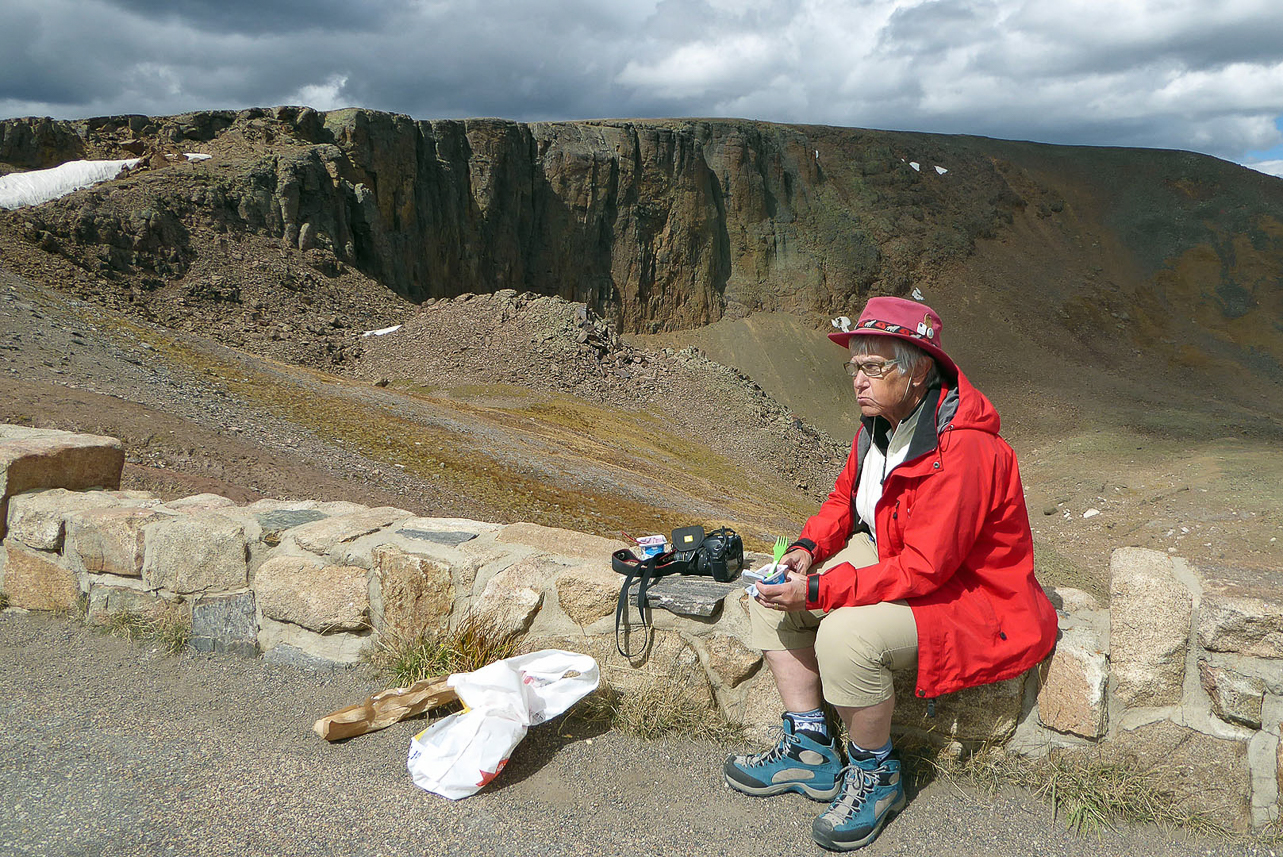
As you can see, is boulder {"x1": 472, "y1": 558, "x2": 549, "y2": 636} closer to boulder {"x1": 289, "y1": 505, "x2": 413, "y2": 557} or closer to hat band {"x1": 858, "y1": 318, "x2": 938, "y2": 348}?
boulder {"x1": 289, "y1": 505, "x2": 413, "y2": 557}

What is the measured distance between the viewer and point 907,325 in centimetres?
262

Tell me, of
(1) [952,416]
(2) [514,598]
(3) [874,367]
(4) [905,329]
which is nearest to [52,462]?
(2) [514,598]

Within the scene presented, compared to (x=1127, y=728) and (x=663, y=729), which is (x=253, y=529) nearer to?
(x=663, y=729)

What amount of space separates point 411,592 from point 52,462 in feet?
7.33

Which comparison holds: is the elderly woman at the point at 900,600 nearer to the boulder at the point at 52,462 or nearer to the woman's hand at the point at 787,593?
the woman's hand at the point at 787,593

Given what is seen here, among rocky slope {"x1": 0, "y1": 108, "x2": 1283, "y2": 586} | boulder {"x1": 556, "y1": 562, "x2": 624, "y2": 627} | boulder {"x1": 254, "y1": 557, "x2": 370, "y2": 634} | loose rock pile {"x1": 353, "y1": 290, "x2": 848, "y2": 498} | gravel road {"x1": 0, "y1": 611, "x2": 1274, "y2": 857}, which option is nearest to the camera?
gravel road {"x1": 0, "y1": 611, "x2": 1274, "y2": 857}

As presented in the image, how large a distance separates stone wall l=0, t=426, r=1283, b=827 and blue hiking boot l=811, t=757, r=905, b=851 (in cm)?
26

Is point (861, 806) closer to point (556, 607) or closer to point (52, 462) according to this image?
point (556, 607)

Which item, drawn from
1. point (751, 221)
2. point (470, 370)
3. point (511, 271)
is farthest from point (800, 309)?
point (470, 370)

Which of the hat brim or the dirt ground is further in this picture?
the dirt ground

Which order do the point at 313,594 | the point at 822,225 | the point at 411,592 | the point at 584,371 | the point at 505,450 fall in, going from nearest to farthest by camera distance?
the point at 411,592 → the point at 313,594 → the point at 505,450 → the point at 584,371 → the point at 822,225

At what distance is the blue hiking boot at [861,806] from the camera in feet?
7.98

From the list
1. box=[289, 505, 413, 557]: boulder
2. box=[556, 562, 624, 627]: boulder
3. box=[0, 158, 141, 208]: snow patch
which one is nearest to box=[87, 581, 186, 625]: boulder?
box=[289, 505, 413, 557]: boulder

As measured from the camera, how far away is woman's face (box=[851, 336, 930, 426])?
2660mm
